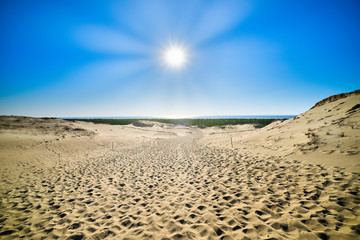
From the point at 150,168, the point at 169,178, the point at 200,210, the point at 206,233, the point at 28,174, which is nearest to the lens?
the point at 206,233

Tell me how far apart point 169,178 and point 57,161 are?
35.6 feet

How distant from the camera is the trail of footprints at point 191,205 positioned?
4.24 meters

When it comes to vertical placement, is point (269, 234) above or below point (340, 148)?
below

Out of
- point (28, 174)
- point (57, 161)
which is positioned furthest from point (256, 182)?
point (57, 161)

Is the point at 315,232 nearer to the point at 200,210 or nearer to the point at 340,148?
the point at 200,210

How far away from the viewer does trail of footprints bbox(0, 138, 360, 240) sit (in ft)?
13.9

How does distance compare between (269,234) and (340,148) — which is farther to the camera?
(340,148)

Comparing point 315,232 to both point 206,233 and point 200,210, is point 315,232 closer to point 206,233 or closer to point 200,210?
point 206,233

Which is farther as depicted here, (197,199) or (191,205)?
(197,199)

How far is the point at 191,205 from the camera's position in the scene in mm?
5707

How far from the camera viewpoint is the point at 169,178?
888cm

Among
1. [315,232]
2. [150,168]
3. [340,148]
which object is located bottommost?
[150,168]

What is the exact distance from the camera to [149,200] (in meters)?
6.37

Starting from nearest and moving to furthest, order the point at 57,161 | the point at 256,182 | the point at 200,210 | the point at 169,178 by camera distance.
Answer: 1. the point at 200,210
2. the point at 256,182
3. the point at 169,178
4. the point at 57,161
